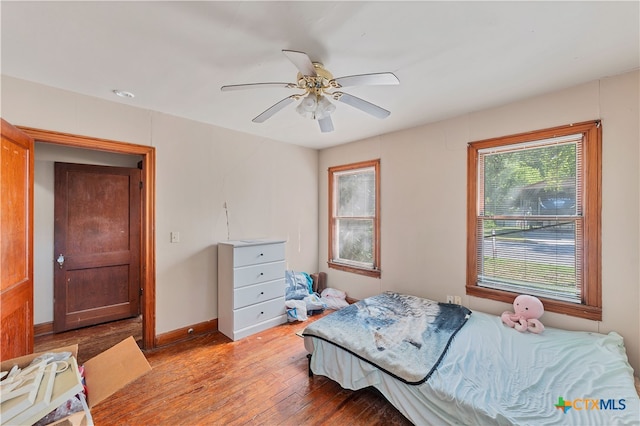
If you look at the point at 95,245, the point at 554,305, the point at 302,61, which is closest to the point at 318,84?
the point at 302,61

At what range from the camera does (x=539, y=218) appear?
2426 mm

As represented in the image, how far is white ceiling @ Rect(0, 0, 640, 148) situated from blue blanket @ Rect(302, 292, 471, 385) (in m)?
2.09

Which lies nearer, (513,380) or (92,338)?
(513,380)

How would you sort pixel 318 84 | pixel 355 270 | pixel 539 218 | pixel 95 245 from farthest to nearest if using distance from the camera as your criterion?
pixel 355 270 → pixel 95 245 → pixel 539 218 → pixel 318 84

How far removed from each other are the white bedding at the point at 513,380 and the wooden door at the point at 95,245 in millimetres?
2871

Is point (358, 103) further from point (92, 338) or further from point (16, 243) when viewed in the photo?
point (92, 338)

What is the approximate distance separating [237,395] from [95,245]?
2.74m

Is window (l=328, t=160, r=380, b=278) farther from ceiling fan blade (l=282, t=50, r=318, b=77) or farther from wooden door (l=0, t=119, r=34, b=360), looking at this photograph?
wooden door (l=0, t=119, r=34, b=360)

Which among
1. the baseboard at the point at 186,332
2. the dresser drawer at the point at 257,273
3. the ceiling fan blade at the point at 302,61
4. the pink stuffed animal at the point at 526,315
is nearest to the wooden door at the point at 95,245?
the baseboard at the point at 186,332

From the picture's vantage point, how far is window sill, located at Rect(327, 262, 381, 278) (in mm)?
3642

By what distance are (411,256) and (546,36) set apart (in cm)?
237

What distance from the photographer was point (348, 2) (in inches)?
51.8

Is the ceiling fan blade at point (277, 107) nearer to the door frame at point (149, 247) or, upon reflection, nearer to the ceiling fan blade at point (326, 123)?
the ceiling fan blade at point (326, 123)

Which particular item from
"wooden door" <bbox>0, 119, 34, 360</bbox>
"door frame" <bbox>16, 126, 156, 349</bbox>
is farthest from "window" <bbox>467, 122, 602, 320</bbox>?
"wooden door" <bbox>0, 119, 34, 360</bbox>
